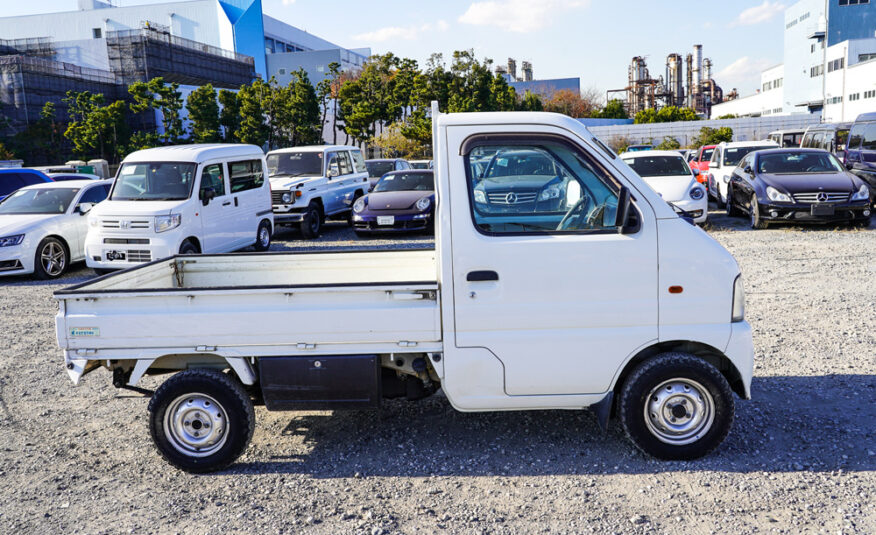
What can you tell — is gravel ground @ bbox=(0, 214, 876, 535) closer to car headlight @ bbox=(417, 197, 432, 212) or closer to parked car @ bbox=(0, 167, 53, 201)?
car headlight @ bbox=(417, 197, 432, 212)

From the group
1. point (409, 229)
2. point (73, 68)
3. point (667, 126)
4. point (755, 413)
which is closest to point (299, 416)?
point (755, 413)

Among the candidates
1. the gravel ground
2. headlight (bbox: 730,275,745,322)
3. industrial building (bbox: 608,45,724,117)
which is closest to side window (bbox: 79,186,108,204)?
the gravel ground

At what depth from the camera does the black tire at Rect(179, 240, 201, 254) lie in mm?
11405

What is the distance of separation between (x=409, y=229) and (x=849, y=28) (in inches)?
2437

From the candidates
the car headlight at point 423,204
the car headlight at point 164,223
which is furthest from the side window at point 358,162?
the car headlight at point 164,223

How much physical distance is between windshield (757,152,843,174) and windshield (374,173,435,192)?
712 cm

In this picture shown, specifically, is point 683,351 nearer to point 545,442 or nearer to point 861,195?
point 545,442

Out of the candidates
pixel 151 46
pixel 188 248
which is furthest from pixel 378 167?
pixel 151 46

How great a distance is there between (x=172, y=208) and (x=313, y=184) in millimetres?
5550

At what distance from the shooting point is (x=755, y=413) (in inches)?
206

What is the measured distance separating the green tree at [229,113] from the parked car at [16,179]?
31262mm

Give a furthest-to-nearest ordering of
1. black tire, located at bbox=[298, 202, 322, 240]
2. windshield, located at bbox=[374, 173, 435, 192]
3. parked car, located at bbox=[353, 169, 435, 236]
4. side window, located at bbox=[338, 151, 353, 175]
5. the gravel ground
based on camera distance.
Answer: side window, located at bbox=[338, 151, 353, 175] → windshield, located at bbox=[374, 173, 435, 192] → black tire, located at bbox=[298, 202, 322, 240] → parked car, located at bbox=[353, 169, 435, 236] → the gravel ground

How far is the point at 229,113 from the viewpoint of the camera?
46.8 m

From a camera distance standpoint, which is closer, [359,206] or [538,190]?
[538,190]
